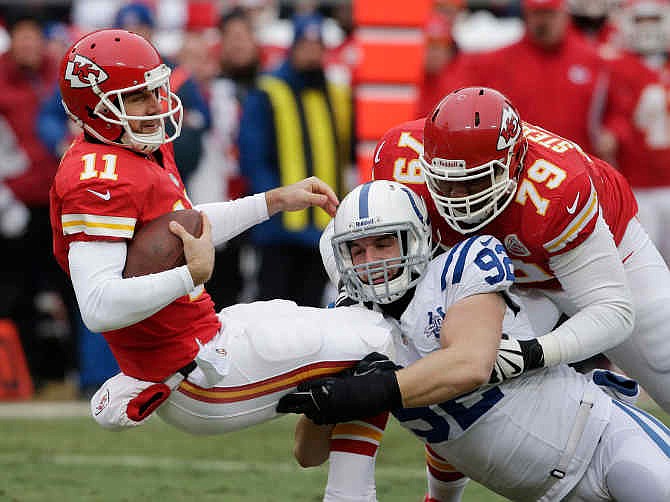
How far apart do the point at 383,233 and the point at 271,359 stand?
468 millimetres

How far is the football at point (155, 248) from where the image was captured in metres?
3.51

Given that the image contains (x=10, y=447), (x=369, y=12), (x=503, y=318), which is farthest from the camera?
(x=369, y=12)

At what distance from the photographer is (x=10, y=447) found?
18.7 feet

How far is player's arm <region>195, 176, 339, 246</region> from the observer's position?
4.02m

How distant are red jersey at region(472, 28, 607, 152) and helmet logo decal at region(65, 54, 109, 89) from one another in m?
3.55

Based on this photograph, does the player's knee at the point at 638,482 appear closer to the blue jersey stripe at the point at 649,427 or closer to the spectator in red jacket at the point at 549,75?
the blue jersey stripe at the point at 649,427

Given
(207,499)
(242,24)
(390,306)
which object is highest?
(390,306)

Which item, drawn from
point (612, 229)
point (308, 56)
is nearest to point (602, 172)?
point (612, 229)

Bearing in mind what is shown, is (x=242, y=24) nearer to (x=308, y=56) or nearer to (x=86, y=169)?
(x=308, y=56)

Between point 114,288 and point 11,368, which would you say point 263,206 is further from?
point 11,368

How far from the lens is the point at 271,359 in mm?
3555

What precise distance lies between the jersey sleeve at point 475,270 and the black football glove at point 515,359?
0.54 ft

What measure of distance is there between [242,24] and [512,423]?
4790mm

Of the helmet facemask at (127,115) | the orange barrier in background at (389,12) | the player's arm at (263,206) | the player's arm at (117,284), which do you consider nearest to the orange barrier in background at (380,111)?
the orange barrier in background at (389,12)
